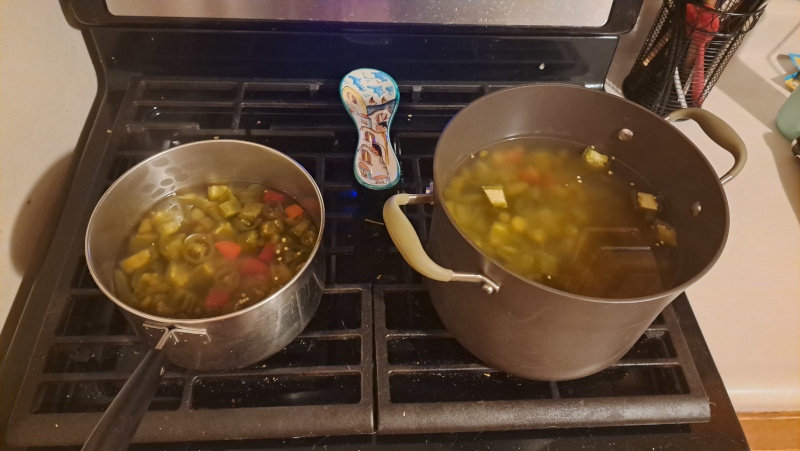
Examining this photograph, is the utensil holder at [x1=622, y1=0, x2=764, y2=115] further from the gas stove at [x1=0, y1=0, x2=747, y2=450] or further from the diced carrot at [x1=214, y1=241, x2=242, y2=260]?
the diced carrot at [x1=214, y1=241, x2=242, y2=260]

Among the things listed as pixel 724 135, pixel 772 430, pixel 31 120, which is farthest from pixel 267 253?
pixel 772 430

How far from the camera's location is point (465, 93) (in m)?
1.16

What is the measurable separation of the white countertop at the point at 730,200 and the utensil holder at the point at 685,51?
0.35ft

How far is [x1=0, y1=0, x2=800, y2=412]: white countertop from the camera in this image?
0.81 m

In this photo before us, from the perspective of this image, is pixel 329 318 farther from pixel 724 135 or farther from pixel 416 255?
pixel 724 135

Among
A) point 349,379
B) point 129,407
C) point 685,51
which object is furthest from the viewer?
point 685,51

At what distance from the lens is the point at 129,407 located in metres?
0.60

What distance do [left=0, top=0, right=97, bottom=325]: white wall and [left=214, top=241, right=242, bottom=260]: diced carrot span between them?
1.04 feet

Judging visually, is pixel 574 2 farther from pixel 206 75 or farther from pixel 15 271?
pixel 15 271

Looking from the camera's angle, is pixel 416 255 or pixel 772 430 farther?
pixel 772 430

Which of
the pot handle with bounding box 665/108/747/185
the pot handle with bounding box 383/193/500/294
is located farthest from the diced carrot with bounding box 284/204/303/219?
the pot handle with bounding box 665/108/747/185

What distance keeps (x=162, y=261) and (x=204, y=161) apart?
186 millimetres

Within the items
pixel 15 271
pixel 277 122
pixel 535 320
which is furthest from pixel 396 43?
pixel 15 271

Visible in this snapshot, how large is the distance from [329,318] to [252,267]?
15 centimetres
